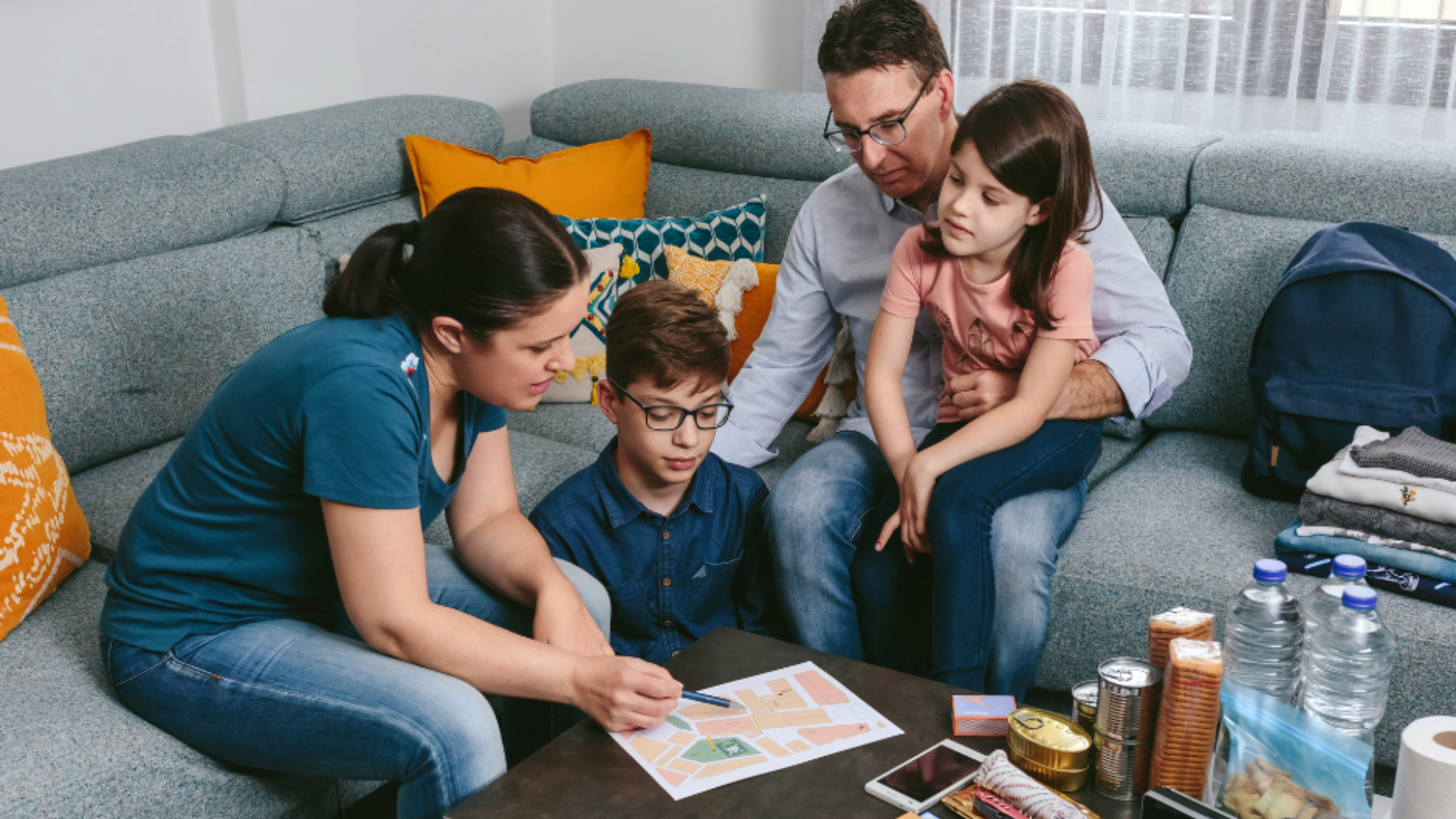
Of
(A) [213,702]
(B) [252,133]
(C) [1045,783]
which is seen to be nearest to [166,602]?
(A) [213,702]

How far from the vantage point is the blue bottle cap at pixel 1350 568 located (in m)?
1.10

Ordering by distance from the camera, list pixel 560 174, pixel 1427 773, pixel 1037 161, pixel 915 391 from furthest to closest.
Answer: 1. pixel 560 174
2. pixel 915 391
3. pixel 1037 161
4. pixel 1427 773

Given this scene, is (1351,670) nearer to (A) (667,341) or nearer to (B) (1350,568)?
(B) (1350,568)

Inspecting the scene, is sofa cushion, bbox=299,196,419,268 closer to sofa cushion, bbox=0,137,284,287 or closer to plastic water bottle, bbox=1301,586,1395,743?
sofa cushion, bbox=0,137,284,287

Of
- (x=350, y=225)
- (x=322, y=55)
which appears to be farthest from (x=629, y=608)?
(x=322, y=55)

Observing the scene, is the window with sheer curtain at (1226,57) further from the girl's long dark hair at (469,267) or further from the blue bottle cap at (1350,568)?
the girl's long dark hair at (469,267)

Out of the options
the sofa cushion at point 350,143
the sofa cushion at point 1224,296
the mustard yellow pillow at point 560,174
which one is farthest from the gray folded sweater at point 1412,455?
the sofa cushion at point 350,143

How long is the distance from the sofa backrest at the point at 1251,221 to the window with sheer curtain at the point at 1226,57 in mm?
415

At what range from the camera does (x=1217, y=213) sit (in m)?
2.16

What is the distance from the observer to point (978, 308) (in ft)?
5.60

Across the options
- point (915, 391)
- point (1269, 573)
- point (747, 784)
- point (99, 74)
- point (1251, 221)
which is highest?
point (99, 74)

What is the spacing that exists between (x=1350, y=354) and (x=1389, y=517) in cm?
33

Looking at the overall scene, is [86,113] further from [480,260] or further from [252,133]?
[480,260]

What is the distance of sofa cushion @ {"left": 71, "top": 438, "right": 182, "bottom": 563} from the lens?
181 cm
